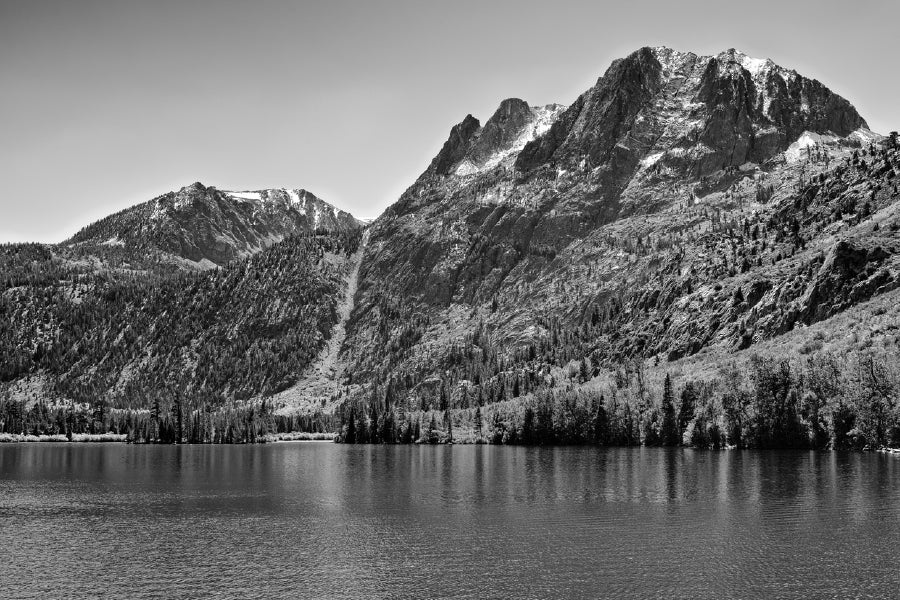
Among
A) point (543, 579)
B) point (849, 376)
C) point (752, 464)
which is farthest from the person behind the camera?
point (849, 376)

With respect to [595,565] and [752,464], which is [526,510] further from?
[752,464]

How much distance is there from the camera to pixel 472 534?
238 ft

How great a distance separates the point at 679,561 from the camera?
6016 centimetres

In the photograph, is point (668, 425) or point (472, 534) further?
point (668, 425)

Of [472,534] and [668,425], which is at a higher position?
[668,425]

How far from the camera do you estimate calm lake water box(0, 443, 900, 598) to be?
54562 millimetres

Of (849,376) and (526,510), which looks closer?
(526,510)

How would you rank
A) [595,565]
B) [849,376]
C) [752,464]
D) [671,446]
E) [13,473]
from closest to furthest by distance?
[595,565], [752,464], [13,473], [849,376], [671,446]

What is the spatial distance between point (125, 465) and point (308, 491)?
7612 cm

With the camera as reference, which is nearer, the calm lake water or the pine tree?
the calm lake water

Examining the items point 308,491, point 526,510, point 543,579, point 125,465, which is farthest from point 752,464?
point 125,465

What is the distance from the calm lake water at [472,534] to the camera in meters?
54.6

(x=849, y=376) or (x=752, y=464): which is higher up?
(x=849, y=376)

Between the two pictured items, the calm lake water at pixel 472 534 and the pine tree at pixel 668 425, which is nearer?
the calm lake water at pixel 472 534
